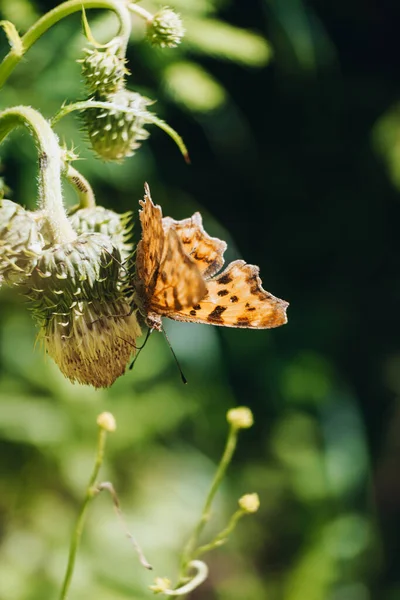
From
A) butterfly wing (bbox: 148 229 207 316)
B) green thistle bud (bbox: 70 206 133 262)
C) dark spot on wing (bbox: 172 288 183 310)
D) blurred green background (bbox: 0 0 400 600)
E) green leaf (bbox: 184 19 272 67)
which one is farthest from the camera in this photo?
blurred green background (bbox: 0 0 400 600)

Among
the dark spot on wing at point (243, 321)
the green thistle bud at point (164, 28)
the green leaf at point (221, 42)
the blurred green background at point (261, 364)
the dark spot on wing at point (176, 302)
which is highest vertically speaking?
the green thistle bud at point (164, 28)

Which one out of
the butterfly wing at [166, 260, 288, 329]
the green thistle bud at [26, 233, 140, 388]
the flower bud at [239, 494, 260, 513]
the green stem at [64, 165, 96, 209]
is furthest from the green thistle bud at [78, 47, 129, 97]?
the flower bud at [239, 494, 260, 513]

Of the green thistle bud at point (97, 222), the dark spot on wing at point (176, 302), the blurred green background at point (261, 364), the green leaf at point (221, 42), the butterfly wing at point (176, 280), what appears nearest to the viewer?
the butterfly wing at point (176, 280)

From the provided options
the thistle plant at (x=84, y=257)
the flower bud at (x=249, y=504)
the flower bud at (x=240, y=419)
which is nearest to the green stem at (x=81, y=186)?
the thistle plant at (x=84, y=257)

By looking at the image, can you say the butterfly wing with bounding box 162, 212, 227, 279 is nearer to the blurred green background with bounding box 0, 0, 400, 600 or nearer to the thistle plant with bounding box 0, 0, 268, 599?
the thistle plant with bounding box 0, 0, 268, 599

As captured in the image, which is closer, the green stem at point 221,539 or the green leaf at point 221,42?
the green stem at point 221,539

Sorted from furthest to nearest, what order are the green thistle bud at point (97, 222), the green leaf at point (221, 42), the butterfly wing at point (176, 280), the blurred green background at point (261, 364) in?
the blurred green background at point (261, 364) → the green leaf at point (221, 42) → the green thistle bud at point (97, 222) → the butterfly wing at point (176, 280)

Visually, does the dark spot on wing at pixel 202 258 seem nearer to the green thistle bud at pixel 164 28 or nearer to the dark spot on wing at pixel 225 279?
the dark spot on wing at pixel 225 279

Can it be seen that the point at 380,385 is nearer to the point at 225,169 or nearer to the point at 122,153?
the point at 225,169

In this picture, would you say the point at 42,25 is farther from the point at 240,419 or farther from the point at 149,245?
the point at 240,419
